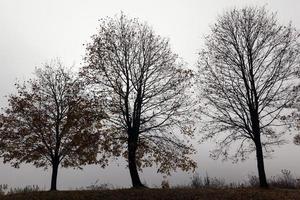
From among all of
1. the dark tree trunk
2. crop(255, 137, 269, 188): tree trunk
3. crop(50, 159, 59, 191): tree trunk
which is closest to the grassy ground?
crop(255, 137, 269, 188): tree trunk

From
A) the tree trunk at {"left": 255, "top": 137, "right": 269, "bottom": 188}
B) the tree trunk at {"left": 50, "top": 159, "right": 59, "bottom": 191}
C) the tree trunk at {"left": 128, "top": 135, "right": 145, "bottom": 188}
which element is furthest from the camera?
the tree trunk at {"left": 50, "top": 159, "right": 59, "bottom": 191}

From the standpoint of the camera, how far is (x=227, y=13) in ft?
95.0

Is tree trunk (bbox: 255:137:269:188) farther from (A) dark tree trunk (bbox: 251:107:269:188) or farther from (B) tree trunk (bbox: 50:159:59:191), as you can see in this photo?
(B) tree trunk (bbox: 50:159:59:191)

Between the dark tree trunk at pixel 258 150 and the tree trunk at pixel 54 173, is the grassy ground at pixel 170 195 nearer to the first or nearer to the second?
the dark tree trunk at pixel 258 150

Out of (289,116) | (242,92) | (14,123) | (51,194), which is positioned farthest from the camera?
(14,123)

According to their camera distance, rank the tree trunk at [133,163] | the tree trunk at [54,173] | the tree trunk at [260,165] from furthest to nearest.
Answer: the tree trunk at [54,173] < the tree trunk at [133,163] < the tree trunk at [260,165]

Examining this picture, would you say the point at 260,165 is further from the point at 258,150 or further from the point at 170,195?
the point at 170,195

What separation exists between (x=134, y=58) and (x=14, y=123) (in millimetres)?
12354

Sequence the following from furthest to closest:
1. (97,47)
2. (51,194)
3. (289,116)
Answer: (97,47), (289,116), (51,194)

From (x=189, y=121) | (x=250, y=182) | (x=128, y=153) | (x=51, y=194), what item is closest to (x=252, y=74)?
(x=189, y=121)

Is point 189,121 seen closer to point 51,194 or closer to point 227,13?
point 227,13

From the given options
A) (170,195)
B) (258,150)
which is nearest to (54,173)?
(170,195)

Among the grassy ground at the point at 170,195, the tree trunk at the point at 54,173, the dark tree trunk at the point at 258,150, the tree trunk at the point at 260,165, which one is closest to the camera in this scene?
the grassy ground at the point at 170,195

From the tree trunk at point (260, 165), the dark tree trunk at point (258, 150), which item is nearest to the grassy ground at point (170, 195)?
the tree trunk at point (260, 165)
